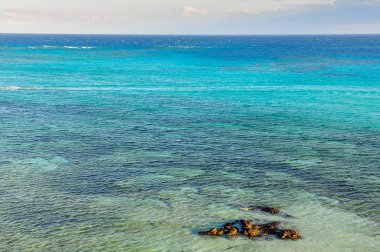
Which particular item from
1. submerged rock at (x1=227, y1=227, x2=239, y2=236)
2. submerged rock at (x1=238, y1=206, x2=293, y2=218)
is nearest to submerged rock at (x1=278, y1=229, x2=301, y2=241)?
submerged rock at (x1=227, y1=227, x2=239, y2=236)

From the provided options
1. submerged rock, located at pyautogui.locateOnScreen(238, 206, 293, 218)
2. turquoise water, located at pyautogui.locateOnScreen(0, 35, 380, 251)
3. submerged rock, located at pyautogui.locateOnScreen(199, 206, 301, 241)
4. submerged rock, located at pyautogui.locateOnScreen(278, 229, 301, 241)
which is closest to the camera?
submerged rock, located at pyautogui.locateOnScreen(278, 229, 301, 241)

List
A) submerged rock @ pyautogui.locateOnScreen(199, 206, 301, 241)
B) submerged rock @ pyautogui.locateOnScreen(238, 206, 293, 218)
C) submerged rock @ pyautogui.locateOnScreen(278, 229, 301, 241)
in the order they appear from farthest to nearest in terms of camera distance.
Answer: submerged rock @ pyautogui.locateOnScreen(238, 206, 293, 218), submerged rock @ pyautogui.locateOnScreen(199, 206, 301, 241), submerged rock @ pyautogui.locateOnScreen(278, 229, 301, 241)

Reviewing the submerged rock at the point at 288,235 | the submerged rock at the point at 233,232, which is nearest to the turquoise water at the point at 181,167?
the submerged rock at the point at 288,235

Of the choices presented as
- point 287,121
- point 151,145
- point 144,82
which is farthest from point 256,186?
point 144,82

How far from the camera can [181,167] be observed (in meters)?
40.8

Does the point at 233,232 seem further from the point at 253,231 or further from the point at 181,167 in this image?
the point at 181,167

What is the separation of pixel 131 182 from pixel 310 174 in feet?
49.3

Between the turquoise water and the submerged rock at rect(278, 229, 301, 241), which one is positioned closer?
the submerged rock at rect(278, 229, 301, 241)

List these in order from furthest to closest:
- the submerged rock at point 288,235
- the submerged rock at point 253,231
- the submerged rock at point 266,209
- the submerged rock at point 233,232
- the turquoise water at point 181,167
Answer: the submerged rock at point 266,209
the turquoise water at point 181,167
the submerged rock at point 233,232
the submerged rock at point 253,231
the submerged rock at point 288,235

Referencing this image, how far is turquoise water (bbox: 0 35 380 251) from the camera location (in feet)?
94.3

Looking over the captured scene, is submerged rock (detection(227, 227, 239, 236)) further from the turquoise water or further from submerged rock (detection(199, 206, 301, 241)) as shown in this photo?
the turquoise water

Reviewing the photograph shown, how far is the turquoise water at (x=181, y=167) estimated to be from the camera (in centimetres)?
2873

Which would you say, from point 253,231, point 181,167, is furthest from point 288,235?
point 181,167

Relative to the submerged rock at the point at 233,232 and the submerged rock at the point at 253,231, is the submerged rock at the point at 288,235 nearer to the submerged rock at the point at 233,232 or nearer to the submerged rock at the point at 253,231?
the submerged rock at the point at 253,231
